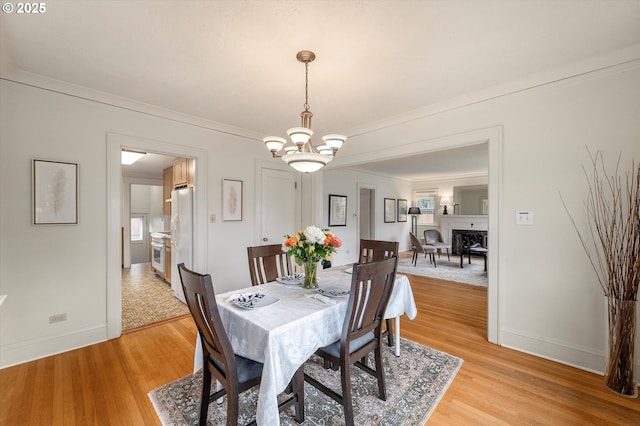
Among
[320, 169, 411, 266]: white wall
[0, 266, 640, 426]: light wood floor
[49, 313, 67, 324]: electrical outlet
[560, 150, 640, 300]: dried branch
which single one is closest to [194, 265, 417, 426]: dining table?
[0, 266, 640, 426]: light wood floor

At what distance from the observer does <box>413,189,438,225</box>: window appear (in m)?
9.04

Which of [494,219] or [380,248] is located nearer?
[494,219]

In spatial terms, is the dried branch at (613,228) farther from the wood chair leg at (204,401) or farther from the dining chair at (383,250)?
the wood chair leg at (204,401)

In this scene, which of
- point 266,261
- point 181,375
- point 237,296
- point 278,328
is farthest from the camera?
point 266,261

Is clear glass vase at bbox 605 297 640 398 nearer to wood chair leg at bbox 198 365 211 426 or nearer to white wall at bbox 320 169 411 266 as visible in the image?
wood chair leg at bbox 198 365 211 426

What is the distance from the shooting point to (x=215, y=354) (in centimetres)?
146

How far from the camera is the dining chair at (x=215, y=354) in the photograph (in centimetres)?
129

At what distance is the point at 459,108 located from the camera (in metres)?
2.87

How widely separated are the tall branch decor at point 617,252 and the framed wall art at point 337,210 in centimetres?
445

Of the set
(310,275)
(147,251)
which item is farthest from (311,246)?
(147,251)

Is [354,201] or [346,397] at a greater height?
[354,201]

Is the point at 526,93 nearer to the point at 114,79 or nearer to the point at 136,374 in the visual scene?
the point at 114,79

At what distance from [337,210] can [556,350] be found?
4.60 meters

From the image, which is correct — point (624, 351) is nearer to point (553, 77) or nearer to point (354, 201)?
point (553, 77)
